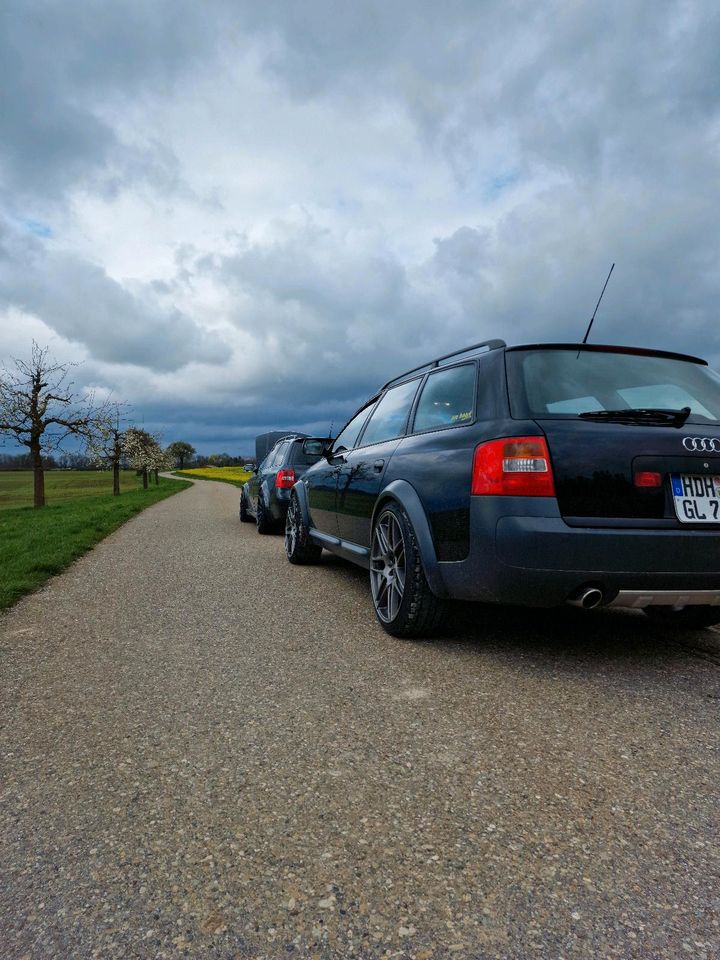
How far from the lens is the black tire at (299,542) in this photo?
656cm

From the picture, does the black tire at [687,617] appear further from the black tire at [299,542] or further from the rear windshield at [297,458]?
the rear windshield at [297,458]

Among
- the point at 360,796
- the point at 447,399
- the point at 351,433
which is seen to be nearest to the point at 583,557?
the point at 447,399

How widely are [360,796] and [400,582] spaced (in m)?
1.88

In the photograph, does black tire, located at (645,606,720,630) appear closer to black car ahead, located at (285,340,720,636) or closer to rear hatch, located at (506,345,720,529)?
black car ahead, located at (285,340,720,636)

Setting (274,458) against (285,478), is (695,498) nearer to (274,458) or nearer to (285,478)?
(285,478)

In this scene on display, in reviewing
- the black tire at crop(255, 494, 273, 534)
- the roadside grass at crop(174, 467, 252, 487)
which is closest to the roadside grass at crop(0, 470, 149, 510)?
the roadside grass at crop(174, 467, 252, 487)

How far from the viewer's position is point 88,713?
8.57ft

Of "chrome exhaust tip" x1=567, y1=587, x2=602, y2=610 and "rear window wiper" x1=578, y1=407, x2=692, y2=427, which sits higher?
"rear window wiper" x1=578, y1=407, x2=692, y2=427

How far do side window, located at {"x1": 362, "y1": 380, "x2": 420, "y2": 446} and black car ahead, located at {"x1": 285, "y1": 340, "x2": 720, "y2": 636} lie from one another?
2.11 feet

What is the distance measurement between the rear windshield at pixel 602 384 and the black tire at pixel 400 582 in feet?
3.43

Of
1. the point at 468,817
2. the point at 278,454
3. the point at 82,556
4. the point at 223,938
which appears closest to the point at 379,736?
the point at 468,817

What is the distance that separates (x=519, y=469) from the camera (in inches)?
114

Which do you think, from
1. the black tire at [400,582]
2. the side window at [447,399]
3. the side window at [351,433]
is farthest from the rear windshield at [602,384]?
the side window at [351,433]

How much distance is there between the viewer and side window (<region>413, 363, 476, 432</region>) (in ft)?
11.3
